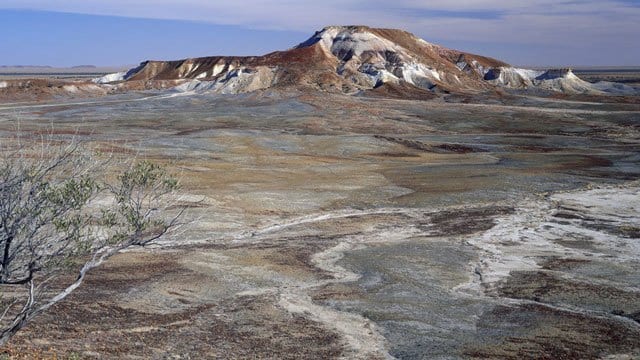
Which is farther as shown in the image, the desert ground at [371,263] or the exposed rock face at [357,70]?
the exposed rock face at [357,70]

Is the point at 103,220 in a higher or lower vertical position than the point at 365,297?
higher

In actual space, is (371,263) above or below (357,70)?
below

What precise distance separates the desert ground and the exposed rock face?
68.2m

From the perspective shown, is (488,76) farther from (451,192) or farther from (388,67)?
(451,192)

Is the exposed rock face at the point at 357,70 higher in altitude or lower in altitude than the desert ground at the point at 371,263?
higher

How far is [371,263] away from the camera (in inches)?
926

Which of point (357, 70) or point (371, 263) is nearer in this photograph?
point (371, 263)

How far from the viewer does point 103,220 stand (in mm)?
11492

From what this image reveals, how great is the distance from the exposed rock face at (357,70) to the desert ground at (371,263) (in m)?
68.2

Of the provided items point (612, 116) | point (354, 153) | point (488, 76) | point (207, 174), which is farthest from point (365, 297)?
point (488, 76)

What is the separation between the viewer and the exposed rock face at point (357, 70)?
125625mm

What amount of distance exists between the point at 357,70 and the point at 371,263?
369 feet

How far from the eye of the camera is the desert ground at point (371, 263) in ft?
53.6

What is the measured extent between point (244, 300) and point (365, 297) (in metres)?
3.10
